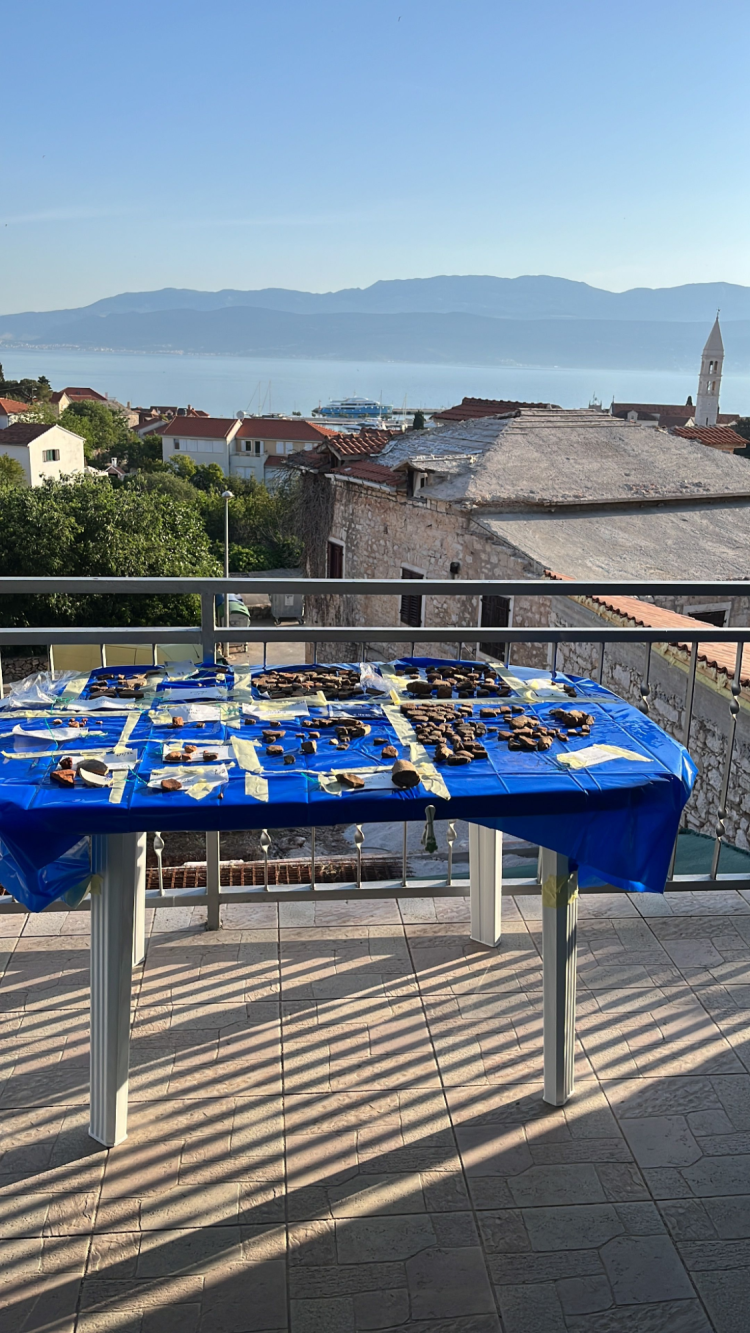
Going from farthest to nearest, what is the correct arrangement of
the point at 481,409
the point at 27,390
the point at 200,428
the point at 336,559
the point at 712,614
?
the point at 200,428 < the point at 27,390 < the point at 481,409 < the point at 336,559 < the point at 712,614

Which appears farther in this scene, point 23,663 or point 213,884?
point 23,663

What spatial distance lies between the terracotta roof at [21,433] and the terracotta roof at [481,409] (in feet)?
107

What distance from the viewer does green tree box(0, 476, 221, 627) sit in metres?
22.4

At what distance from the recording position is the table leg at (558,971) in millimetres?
2053

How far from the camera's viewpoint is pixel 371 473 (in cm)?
1898

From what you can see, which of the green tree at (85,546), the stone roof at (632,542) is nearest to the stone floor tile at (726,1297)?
the stone roof at (632,542)

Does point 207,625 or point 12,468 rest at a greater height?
point 207,625

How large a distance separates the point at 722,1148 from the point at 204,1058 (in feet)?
3.84

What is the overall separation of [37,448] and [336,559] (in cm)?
3633

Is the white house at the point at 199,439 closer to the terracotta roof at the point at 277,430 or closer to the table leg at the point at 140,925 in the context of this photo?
the terracotta roof at the point at 277,430

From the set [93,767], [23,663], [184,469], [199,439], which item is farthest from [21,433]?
[93,767]

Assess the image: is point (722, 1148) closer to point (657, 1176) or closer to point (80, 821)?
point (657, 1176)

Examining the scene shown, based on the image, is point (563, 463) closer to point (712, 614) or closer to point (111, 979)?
point (712, 614)

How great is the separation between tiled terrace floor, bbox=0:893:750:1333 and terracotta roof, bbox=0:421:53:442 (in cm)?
5296
